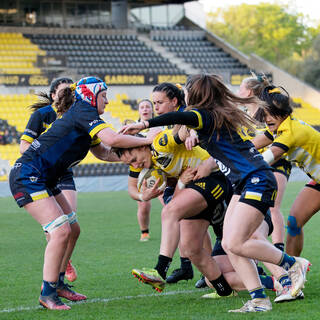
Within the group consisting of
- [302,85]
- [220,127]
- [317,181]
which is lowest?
[302,85]

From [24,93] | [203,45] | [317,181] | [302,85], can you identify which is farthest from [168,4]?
[317,181]

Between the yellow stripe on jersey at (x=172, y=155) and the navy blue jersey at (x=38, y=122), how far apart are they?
208 cm

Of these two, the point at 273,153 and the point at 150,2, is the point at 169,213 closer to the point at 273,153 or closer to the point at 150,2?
the point at 273,153

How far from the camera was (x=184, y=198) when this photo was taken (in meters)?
6.29

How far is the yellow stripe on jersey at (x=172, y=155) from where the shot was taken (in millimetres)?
6152

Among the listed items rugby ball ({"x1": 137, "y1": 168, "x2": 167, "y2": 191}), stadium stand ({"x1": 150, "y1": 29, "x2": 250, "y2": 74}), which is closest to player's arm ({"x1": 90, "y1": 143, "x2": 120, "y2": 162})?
rugby ball ({"x1": 137, "y1": 168, "x2": 167, "y2": 191})

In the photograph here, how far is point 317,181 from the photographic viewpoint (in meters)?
6.85

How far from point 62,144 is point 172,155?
100 centimetres

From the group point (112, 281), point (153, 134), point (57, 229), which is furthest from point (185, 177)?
point (112, 281)

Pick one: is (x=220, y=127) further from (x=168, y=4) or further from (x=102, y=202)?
(x=168, y=4)

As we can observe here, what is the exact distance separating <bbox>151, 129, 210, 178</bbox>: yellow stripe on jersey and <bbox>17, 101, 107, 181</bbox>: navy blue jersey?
593 mm

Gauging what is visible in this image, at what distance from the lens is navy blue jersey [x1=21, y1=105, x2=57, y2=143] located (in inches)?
311

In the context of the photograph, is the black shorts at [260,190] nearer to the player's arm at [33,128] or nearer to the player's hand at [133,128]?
the player's hand at [133,128]

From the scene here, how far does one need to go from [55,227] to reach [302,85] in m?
33.3
